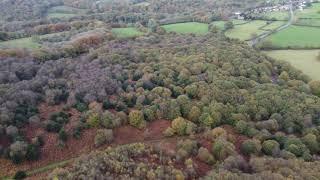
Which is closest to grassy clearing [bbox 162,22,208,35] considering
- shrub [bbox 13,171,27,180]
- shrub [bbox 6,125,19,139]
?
shrub [bbox 6,125,19,139]

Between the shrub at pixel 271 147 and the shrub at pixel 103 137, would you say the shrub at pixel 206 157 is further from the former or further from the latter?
the shrub at pixel 103 137

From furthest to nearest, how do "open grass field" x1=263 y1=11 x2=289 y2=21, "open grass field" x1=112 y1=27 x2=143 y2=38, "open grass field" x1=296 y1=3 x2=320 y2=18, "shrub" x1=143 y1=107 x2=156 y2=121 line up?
"open grass field" x1=263 y1=11 x2=289 y2=21, "open grass field" x1=296 y1=3 x2=320 y2=18, "open grass field" x1=112 y1=27 x2=143 y2=38, "shrub" x1=143 y1=107 x2=156 y2=121

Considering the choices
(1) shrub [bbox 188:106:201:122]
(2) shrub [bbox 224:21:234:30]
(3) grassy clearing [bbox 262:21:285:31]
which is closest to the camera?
(1) shrub [bbox 188:106:201:122]

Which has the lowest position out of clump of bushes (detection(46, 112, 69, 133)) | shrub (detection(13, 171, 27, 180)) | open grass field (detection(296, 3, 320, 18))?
shrub (detection(13, 171, 27, 180))

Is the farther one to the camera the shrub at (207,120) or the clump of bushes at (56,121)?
the shrub at (207,120)

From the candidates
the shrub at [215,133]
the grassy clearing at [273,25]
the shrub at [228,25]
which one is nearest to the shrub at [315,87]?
the shrub at [215,133]

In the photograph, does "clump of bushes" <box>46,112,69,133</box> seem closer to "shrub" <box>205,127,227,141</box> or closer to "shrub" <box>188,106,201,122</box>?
"shrub" <box>188,106,201,122</box>

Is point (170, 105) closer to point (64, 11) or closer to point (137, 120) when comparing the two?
point (137, 120)
